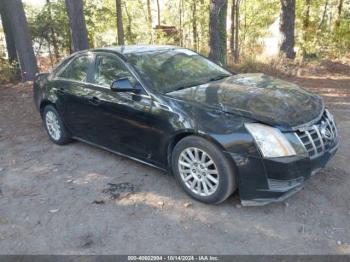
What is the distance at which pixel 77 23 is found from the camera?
423 inches

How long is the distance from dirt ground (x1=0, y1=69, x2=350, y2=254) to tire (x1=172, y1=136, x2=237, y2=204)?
17cm

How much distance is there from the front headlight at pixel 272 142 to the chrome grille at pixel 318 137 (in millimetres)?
196

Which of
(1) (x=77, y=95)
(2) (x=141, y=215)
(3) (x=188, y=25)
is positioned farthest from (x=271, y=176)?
(3) (x=188, y=25)

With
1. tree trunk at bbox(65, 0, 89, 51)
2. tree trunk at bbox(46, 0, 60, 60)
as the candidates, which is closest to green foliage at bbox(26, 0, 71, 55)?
tree trunk at bbox(46, 0, 60, 60)

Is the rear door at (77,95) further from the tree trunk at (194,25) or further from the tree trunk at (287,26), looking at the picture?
the tree trunk at (194,25)

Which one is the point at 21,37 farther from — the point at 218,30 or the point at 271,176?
the point at 271,176

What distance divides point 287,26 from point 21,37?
27.4 ft

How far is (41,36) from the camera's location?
52.1 feet

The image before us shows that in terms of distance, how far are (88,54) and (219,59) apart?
563 cm

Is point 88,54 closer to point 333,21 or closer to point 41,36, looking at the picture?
point 41,36

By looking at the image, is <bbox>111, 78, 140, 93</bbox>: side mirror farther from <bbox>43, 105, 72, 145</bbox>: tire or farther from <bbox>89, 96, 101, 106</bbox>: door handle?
<bbox>43, 105, 72, 145</bbox>: tire

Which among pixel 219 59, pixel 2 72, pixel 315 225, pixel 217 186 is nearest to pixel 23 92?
pixel 2 72

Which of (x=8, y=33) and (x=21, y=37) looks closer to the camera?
(x=21, y=37)

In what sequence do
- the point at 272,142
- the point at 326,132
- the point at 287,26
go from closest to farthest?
the point at 272,142 → the point at 326,132 → the point at 287,26
